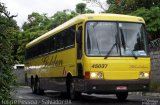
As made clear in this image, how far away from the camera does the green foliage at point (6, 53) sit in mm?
9742

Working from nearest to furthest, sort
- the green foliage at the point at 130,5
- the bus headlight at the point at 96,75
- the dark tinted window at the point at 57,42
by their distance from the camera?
the bus headlight at the point at 96,75
the dark tinted window at the point at 57,42
the green foliage at the point at 130,5

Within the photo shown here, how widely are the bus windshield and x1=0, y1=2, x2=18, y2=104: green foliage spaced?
772cm

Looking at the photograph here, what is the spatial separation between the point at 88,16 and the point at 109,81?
2.55 metres

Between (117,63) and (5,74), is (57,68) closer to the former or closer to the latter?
(117,63)

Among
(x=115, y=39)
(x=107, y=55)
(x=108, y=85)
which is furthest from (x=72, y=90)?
(x=115, y=39)

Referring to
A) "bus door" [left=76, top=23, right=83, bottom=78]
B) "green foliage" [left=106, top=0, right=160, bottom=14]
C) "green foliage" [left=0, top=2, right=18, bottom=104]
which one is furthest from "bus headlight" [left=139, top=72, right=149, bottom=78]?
"green foliage" [left=106, top=0, right=160, bottom=14]

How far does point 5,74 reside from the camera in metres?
9.81

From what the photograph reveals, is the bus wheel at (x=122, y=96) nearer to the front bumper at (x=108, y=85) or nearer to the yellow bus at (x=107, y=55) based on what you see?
the yellow bus at (x=107, y=55)

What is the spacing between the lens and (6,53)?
32.2ft

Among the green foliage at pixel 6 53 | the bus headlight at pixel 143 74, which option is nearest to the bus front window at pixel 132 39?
the bus headlight at pixel 143 74

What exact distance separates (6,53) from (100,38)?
8143 mm

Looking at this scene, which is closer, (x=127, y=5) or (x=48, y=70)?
(x=48, y=70)

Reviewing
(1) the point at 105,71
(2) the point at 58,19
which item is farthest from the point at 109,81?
(2) the point at 58,19

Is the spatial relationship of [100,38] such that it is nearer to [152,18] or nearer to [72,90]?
[72,90]
